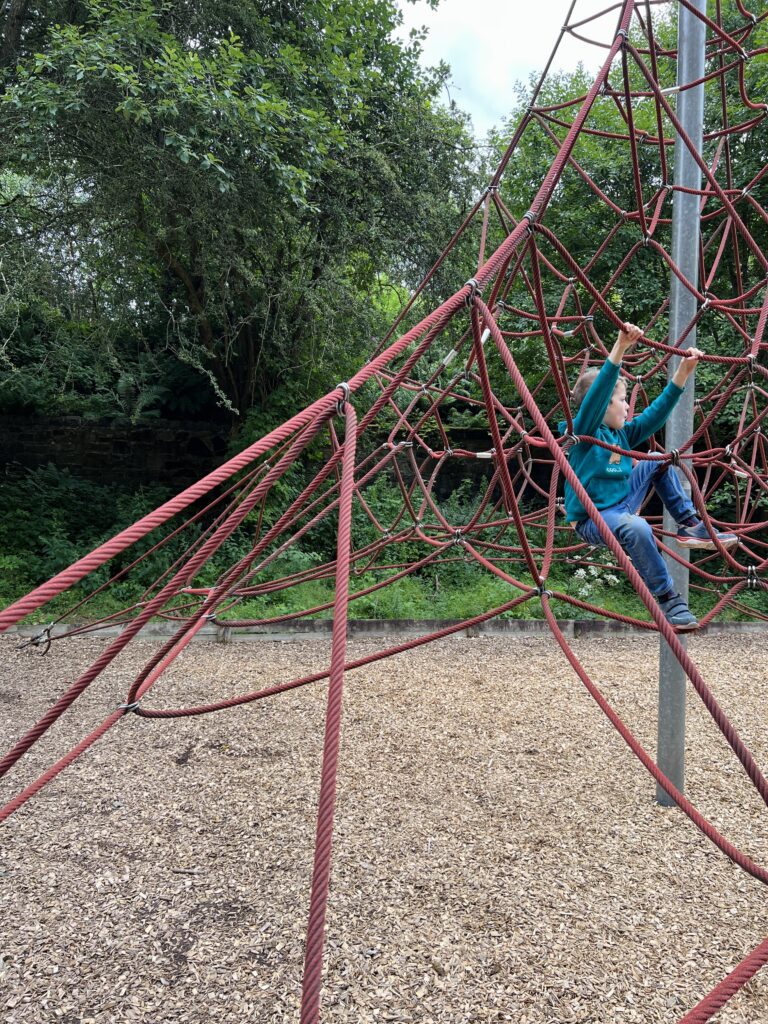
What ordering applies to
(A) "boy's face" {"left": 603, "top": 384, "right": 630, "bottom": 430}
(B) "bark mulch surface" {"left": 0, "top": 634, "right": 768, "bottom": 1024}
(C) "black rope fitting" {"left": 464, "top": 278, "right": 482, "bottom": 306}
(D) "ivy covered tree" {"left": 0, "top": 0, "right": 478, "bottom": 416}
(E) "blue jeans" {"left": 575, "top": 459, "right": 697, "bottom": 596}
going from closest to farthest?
(C) "black rope fitting" {"left": 464, "top": 278, "right": 482, "bottom": 306} → (B) "bark mulch surface" {"left": 0, "top": 634, "right": 768, "bottom": 1024} → (E) "blue jeans" {"left": 575, "top": 459, "right": 697, "bottom": 596} → (A) "boy's face" {"left": 603, "top": 384, "right": 630, "bottom": 430} → (D) "ivy covered tree" {"left": 0, "top": 0, "right": 478, "bottom": 416}

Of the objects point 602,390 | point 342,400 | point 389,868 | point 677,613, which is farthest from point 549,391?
point 342,400

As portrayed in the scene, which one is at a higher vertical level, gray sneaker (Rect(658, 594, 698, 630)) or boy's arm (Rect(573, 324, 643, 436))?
boy's arm (Rect(573, 324, 643, 436))

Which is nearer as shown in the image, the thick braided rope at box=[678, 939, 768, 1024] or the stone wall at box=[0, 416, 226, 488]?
the thick braided rope at box=[678, 939, 768, 1024]

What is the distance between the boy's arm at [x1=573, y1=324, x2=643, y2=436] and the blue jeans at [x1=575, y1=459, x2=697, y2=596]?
30 centimetres

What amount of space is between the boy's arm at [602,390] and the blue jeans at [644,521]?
0.98 ft

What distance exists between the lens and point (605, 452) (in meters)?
2.21

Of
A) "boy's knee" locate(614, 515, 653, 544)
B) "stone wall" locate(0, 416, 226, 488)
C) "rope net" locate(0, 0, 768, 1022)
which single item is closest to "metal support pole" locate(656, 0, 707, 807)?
"rope net" locate(0, 0, 768, 1022)

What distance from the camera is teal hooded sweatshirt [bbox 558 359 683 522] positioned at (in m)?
2.05

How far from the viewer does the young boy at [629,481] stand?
6.61 feet

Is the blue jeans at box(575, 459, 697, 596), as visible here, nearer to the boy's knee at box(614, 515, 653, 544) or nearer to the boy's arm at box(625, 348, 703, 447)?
the boy's knee at box(614, 515, 653, 544)

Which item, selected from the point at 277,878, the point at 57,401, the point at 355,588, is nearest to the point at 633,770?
the point at 277,878

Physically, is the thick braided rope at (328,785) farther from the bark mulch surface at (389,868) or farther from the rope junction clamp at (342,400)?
the bark mulch surface at (389,868)

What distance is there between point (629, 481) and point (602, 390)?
0.58 m

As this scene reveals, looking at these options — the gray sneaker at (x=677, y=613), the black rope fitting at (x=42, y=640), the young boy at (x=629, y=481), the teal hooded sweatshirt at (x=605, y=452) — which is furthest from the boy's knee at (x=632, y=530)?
the black rope fitting at (x=42, y=640)
